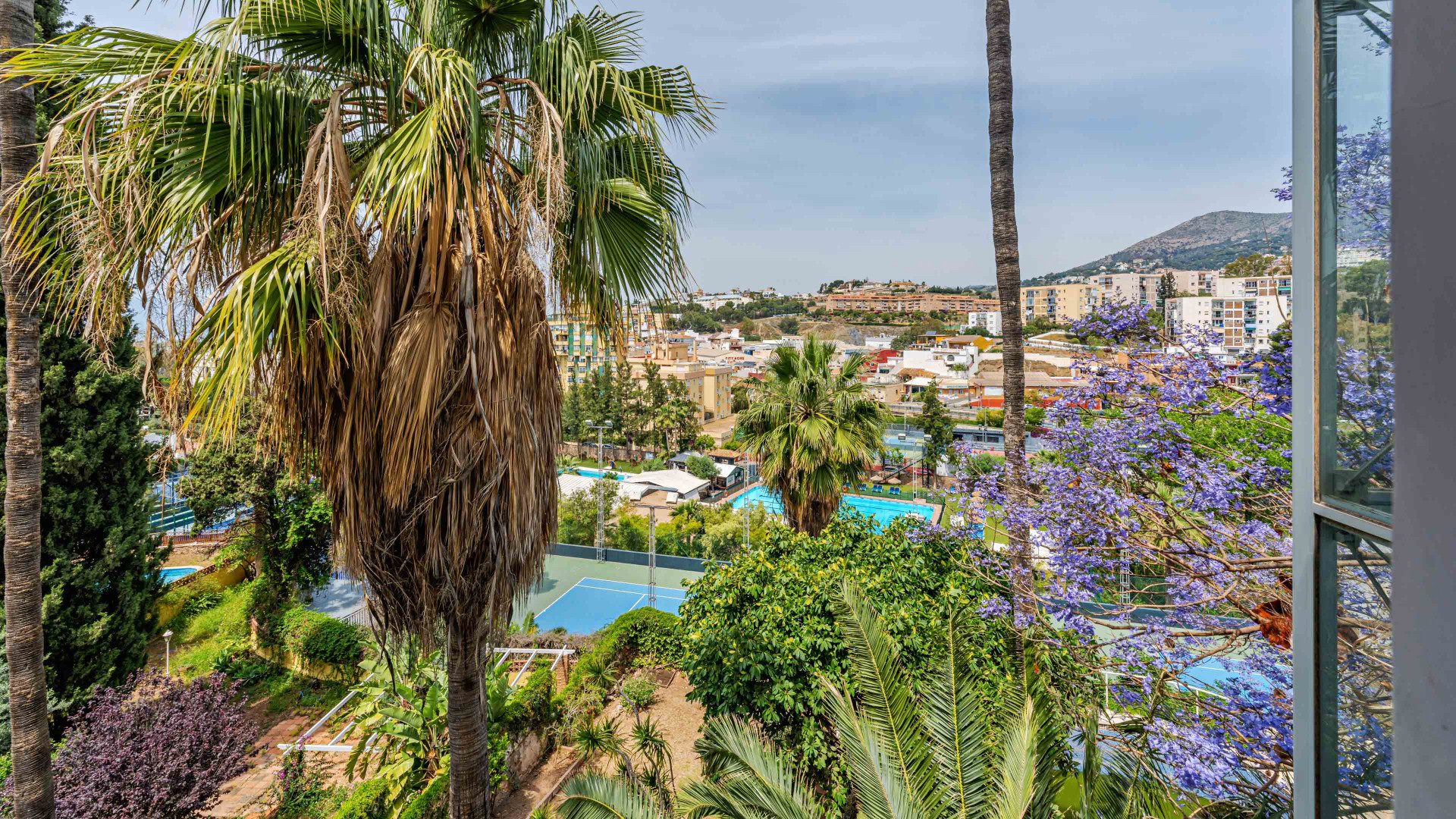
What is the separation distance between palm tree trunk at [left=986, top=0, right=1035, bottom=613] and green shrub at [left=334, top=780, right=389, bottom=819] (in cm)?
693

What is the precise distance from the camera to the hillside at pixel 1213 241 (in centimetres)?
456

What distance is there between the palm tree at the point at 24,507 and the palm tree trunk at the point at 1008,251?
6.67 m

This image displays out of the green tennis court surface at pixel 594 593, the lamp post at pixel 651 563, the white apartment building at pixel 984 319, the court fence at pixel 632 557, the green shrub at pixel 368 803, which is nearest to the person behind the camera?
the green shrub at pixel 368 803

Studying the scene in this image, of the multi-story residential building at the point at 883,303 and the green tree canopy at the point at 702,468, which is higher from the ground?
the multi-story residential building at the point at 883,303

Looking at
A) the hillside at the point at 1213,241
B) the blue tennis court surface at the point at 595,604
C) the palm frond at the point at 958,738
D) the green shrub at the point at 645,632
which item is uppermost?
the hillside at the point at 1213,241

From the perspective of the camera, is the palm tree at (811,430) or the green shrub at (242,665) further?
the green shrub at (242,665)

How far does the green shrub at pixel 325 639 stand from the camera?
10938 millimetres

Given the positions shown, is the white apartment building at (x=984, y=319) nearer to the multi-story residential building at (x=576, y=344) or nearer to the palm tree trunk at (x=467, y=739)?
the multi-story residential building at (x=576, y=344)

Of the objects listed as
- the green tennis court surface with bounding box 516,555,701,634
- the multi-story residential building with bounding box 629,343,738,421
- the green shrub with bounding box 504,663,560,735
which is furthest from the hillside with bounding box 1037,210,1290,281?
the multi-story residential building with bounding box 629,343,738,421

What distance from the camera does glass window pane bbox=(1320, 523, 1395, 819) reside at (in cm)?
119

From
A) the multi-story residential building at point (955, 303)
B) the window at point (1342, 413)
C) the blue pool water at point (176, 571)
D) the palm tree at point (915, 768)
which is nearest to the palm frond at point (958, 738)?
the palm tree at point (915, 768)

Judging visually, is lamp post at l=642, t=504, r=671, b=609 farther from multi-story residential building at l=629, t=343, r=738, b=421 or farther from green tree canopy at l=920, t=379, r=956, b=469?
multi-story residential building at l=629, t=343, r=738, b=421

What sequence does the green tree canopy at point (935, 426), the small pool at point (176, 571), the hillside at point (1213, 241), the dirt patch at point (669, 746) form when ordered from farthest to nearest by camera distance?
the green tree canopy at point (935, 426) < the small pool at point (176, 571) < the dirt patch at point (669, 746) < the hillside at point (1213, 241)

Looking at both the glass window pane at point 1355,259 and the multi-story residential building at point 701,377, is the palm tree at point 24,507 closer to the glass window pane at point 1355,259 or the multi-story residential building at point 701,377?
the glass window pane at point 1355,259
